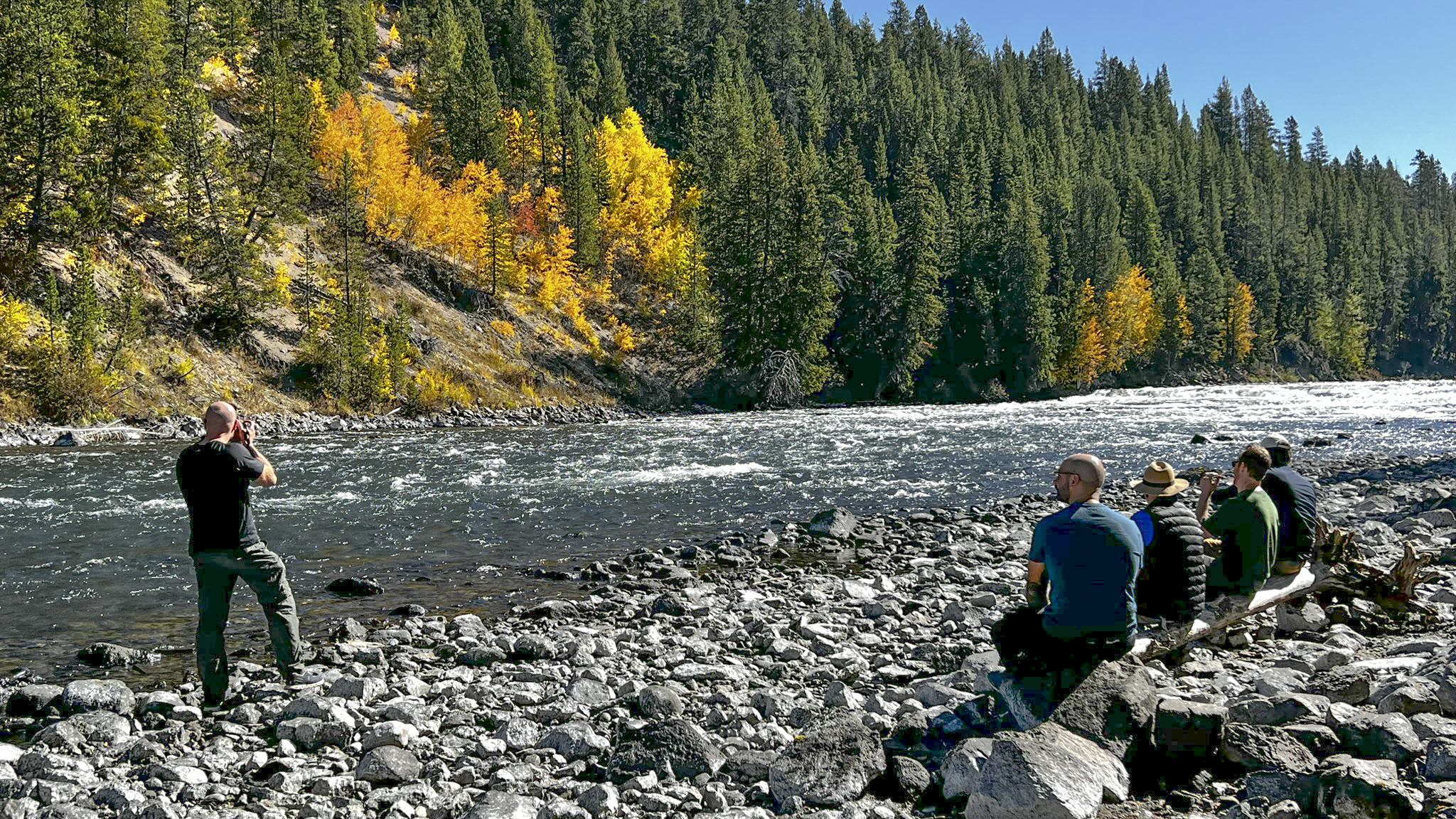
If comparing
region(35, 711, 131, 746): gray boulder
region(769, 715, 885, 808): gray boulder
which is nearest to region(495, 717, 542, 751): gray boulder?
region(769, 715, 885, 808): gray boulder

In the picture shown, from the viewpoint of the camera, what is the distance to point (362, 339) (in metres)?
43.2

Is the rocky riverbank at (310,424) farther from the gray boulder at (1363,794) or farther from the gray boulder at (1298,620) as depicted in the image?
the gray boulder at (1363,794)

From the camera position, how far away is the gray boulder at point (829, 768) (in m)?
5.34

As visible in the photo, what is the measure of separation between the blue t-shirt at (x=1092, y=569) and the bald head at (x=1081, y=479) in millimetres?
75

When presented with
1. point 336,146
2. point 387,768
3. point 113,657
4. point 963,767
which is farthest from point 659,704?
point 336,146

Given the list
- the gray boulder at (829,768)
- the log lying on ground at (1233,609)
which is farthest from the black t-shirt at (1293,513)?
the gray boulder at (829,768)

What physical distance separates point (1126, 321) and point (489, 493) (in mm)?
84067

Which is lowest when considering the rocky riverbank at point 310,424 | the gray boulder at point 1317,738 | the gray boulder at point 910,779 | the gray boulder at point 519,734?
the gray boulder at point 519,734

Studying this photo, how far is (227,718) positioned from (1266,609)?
9.87 meters

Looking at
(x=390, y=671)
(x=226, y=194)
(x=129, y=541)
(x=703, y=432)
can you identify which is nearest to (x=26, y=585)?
(x=129, y=541)

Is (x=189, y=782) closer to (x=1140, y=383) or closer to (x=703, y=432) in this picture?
(x=703, y=432)

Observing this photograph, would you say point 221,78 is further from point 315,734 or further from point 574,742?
point 574,742

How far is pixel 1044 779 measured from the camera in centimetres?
480

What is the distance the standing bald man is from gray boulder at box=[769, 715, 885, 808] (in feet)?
16.0
